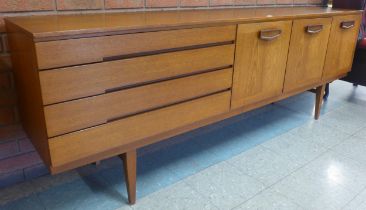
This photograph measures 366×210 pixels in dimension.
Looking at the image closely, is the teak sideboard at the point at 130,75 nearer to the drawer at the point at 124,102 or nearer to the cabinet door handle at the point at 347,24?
the drawer at the point at 124,102

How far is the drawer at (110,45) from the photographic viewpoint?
2.98 ft

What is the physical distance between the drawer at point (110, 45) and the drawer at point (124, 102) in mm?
130

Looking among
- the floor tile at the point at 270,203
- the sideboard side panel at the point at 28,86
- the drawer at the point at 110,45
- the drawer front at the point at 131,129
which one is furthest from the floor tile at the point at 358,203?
the sideboard side panel at the point at 28,86

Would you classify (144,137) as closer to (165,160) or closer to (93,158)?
(93,158)

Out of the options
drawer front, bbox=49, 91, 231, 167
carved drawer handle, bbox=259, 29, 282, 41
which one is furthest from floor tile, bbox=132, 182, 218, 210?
carved drawer handle, bbox=259, 29, 282, 41

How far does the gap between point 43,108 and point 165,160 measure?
85 cm

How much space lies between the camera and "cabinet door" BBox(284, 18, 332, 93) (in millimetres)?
1710

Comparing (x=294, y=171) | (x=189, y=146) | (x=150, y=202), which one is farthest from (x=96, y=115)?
(x=294, y=171)

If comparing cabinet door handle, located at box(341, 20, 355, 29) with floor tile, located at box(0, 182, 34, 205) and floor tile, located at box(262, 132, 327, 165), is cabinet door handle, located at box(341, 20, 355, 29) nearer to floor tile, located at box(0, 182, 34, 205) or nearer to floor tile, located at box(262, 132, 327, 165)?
floor tile, located at box(262, 132, 327, 165)

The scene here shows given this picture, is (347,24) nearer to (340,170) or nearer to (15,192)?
(340,170)

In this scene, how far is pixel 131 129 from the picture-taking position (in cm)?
116

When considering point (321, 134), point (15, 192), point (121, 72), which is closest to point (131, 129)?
point (121, 72)

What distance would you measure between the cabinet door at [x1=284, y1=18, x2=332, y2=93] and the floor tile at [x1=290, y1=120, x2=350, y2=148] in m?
0.31

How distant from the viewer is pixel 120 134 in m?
1.14
